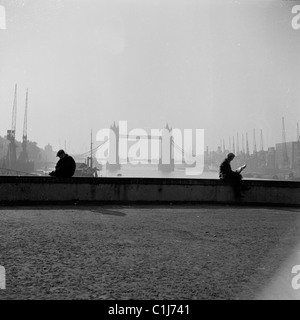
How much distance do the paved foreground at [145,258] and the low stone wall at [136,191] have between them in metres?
2.08

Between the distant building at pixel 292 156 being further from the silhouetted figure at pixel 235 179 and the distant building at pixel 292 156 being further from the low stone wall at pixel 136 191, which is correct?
the silhouetted figure at pixel 235 179

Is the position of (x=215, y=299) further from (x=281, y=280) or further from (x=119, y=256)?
(x=119, y=256)

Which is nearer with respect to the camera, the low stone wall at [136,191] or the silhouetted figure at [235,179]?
the low stone wall at [136,191]

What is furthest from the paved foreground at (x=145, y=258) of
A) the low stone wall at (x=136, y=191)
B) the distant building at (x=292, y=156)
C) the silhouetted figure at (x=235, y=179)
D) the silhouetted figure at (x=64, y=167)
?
the distant building at (x=292, y=156)

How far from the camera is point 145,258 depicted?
9.66 feet

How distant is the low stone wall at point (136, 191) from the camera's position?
23.7 feet

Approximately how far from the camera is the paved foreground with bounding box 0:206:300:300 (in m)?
2.16

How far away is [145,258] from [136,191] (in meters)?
4.99

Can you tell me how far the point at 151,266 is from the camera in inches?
106

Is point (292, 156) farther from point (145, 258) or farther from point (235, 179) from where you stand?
point (145, 258)

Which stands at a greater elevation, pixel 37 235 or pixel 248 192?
pixel 248 192
